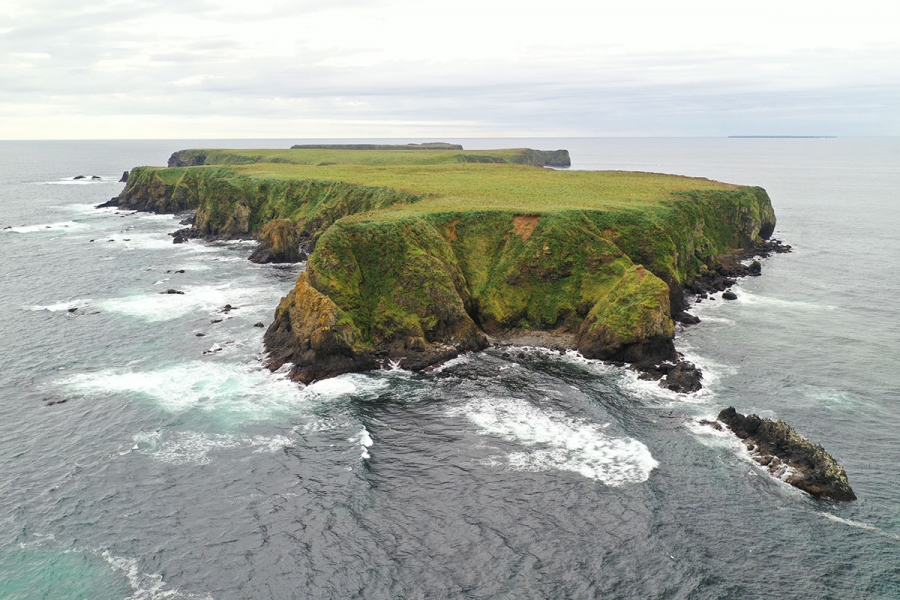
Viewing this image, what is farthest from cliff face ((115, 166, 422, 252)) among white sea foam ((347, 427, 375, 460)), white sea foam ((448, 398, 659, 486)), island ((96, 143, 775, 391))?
white sea foam ((347, 427, 375, 460))

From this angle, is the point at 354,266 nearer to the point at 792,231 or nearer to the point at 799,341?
the point at 799,341

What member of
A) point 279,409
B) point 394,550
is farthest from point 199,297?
point 394,550

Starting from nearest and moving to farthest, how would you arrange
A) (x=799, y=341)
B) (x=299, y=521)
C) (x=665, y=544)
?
(x=665, y=544) → (x=299, y=521) → (x=799, y=341)

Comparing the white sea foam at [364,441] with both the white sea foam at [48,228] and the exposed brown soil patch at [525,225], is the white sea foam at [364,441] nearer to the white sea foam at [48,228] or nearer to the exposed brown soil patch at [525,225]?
the exposed brown soil patch at [525,225]

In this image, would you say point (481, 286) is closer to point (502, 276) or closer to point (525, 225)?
point (502, 276)

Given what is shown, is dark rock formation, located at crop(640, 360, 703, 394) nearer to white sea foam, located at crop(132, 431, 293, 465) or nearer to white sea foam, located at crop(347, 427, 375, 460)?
white sea foam, located at crop(347, 427, 375, 460)

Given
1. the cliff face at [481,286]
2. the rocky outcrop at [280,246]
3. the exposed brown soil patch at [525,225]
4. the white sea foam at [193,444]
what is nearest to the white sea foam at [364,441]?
the white sea foam at [193,444]

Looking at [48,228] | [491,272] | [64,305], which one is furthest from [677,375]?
[48,228]
